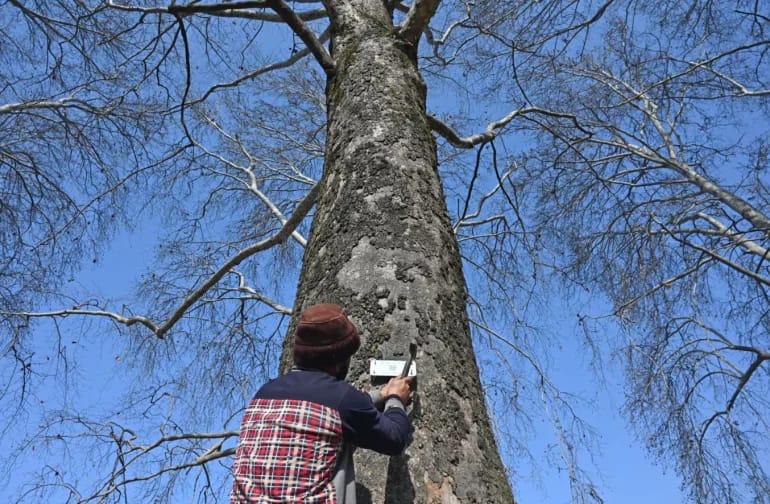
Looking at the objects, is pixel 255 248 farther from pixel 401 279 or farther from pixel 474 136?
pixel 401 279

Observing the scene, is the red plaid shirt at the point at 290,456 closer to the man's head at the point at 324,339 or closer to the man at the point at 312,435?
the man at the point at 312,435

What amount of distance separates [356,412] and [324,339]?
0.25 meters

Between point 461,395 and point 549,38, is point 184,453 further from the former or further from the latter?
point 549,38

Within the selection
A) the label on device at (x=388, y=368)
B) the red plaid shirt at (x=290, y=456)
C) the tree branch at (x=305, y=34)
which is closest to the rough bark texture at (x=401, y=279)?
the label on device at (x=388, y=368)

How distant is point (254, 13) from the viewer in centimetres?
493

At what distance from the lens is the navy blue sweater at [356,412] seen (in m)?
1.64

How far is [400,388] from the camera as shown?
1.81 m

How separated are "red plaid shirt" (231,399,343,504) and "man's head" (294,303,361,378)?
0.52 ft

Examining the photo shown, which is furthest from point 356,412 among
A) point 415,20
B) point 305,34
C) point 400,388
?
point 415,20

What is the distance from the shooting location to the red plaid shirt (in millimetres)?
1585

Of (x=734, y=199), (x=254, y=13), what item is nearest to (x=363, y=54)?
(x=254, y=13)

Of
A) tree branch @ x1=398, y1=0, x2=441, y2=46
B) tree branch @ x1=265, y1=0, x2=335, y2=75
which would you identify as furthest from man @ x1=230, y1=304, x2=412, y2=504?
tree branch @ x1=398, y1=0, x2=441, y2=46

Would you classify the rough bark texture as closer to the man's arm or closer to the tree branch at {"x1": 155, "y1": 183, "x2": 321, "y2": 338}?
the man's arm

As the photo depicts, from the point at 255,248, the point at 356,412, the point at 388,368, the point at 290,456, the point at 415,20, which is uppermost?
the point at 415,20
